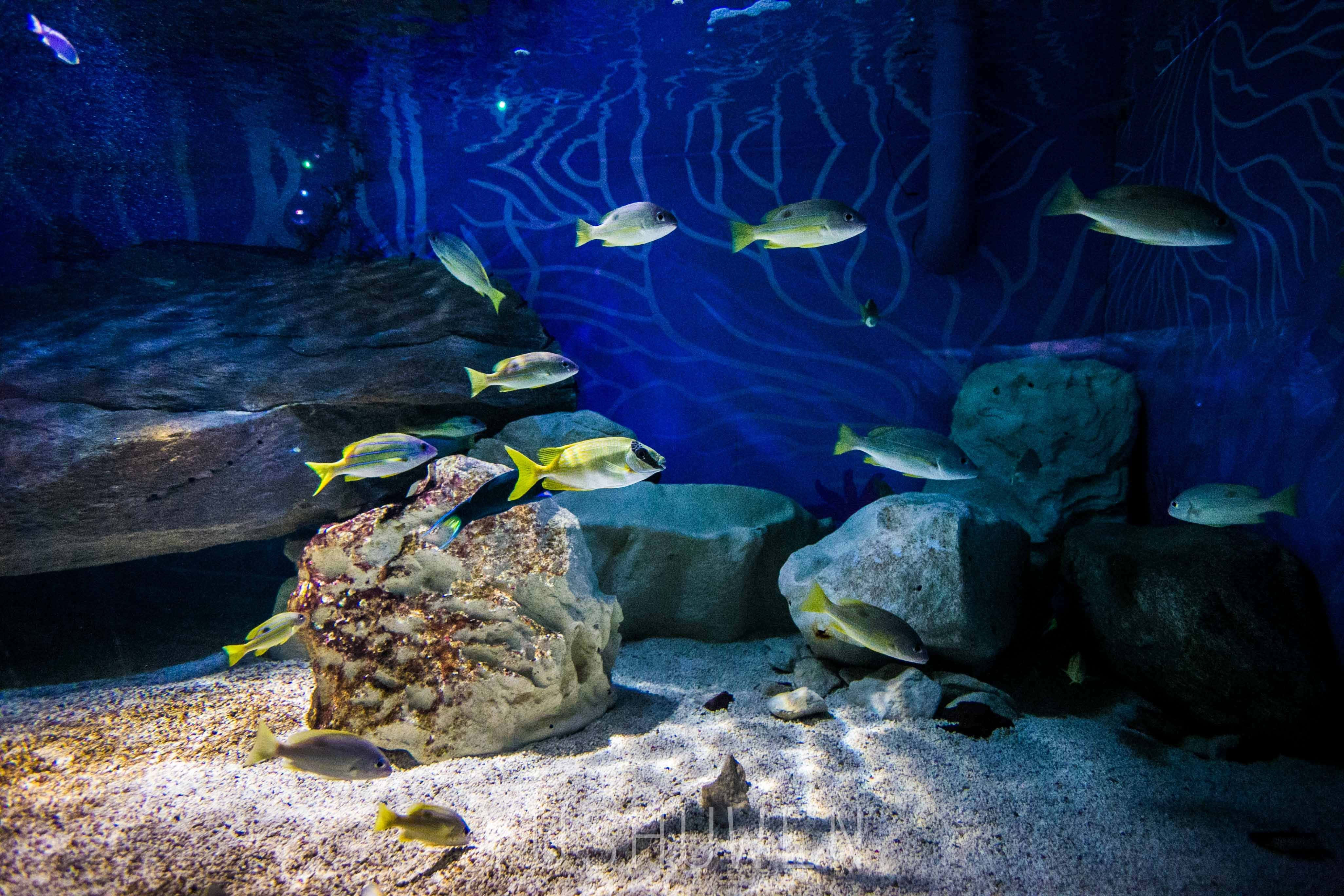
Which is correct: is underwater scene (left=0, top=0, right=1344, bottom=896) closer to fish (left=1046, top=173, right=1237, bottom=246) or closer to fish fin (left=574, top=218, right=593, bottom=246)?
fish (left=1046, top=173, right=1237, bottom=246)

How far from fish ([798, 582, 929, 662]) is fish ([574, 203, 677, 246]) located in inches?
93.5

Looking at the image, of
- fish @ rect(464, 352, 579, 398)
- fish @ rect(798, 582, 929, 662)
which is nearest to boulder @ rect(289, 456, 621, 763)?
fish @ rect(464, 352, 579, 398)

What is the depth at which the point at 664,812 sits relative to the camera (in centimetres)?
235

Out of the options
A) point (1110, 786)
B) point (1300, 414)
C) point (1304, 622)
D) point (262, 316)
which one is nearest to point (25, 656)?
point (262, 316)

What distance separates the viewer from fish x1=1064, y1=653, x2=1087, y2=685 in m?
3.76

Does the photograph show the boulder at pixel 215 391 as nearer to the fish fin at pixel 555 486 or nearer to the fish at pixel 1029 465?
the fish fin at pixel 555 486

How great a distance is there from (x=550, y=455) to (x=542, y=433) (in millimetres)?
3174

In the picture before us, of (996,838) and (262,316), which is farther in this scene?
(262,316)

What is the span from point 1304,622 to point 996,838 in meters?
2.60

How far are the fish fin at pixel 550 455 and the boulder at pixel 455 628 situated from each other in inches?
40.8

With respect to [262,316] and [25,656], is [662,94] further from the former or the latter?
[25,656]

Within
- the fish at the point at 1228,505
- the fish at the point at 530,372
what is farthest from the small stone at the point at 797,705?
the fish at the point at 530,372

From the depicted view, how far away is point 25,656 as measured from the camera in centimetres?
479

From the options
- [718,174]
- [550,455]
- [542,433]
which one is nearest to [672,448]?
[542,433]
